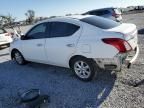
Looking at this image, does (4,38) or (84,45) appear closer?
(84,45)

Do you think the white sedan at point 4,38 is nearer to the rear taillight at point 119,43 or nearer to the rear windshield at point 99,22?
the rear windshield at point 99,22

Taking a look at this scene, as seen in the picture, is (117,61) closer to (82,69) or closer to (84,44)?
→ (84,44)

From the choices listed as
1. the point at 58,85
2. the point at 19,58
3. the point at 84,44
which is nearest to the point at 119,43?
the point at 84,44

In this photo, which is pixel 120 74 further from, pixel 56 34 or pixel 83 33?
pixel 56 34

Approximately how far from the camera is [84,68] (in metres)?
5.63

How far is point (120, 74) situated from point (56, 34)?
6.69 ft

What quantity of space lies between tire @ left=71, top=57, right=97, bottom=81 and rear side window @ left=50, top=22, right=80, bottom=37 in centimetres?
74

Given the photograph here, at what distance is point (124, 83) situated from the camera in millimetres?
5301

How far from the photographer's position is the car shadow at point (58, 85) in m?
4.72

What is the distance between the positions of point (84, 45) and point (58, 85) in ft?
4.08

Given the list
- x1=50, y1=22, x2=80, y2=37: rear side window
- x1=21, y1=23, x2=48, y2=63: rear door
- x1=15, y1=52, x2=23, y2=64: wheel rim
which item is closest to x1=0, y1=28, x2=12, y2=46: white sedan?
x1=15, y1=52, x2=23, y2=64: wheel rim

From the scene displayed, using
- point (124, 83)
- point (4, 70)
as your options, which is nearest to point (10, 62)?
point (4, 70)

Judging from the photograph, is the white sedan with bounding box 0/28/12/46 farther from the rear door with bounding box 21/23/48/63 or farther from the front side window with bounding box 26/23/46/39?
the front side window with bounding box 26/23/46/39

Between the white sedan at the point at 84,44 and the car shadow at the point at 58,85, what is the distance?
383 millimetres
